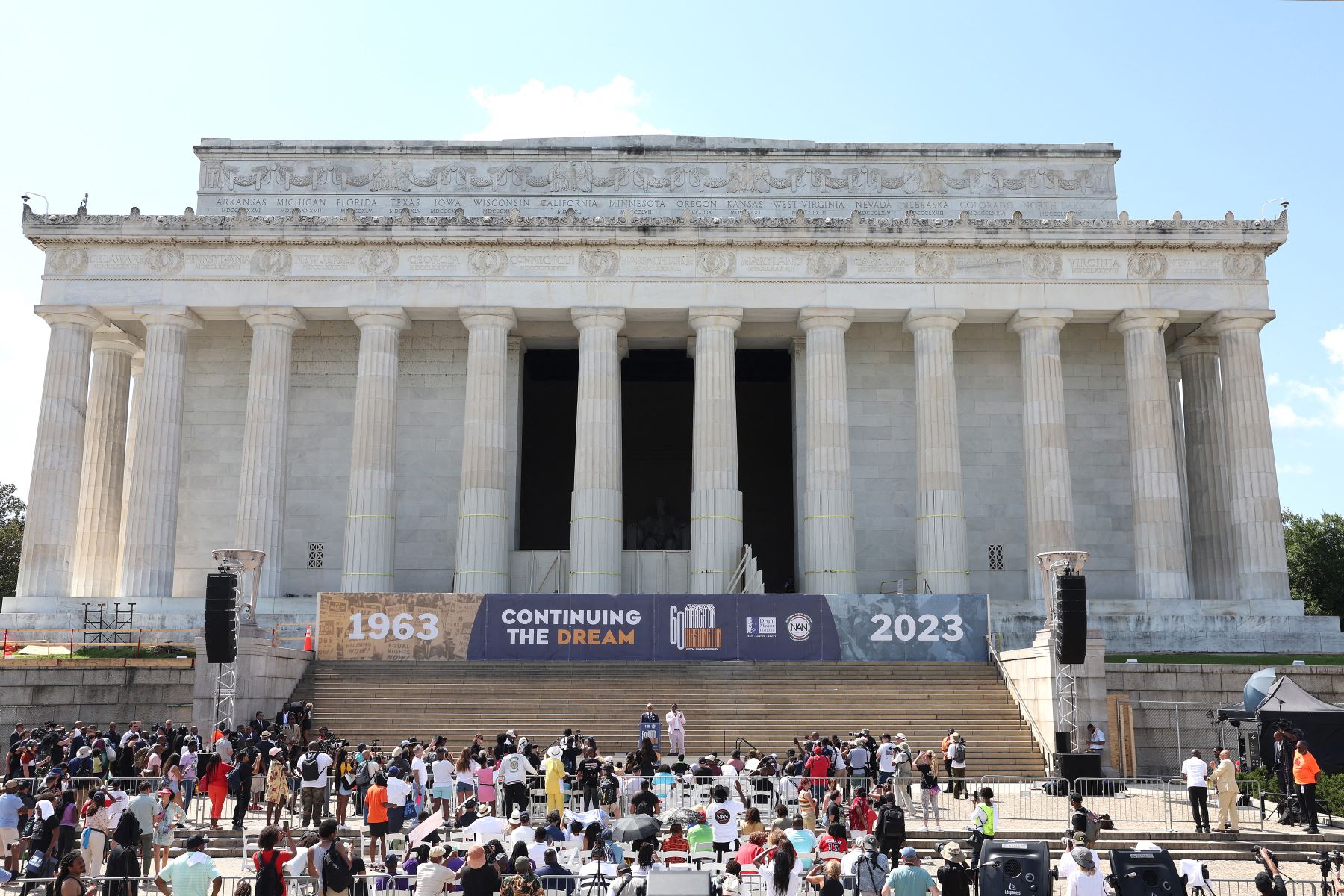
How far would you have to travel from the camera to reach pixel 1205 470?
48.1 meters

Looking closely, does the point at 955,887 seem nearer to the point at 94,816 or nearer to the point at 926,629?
the point at 94,816

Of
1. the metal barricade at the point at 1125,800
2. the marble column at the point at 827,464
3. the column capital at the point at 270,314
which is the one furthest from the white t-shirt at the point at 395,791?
the column capital at the point at 270,314

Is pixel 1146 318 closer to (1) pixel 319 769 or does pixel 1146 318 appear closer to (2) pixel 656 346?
(2) pixel 656 346

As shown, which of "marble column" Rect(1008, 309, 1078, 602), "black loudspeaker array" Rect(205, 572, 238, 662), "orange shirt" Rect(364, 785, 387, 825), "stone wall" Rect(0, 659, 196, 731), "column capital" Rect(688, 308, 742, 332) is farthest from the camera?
"column capital" Rect(688, 308, 742, 332)

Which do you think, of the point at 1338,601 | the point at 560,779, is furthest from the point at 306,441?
the point at 1338,601

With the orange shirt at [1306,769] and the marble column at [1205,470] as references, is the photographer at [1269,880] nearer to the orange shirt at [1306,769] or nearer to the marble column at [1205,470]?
the orange shirt at [1306,769]

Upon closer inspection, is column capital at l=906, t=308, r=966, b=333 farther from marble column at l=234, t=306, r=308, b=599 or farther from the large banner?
marble column at l=234, t=306, r=308, b=599

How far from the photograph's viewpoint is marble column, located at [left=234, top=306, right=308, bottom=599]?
43.8 metres

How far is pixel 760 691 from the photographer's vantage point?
33.3 metres

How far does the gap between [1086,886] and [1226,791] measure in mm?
10690

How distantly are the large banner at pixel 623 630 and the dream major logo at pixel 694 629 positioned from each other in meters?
0.02

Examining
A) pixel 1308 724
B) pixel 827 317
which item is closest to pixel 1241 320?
A: pixel 827 317

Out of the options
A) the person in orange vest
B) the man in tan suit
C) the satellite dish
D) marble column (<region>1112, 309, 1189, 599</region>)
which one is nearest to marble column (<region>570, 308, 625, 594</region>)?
marble column (<region>1112, 309, 1189, 599</region>)

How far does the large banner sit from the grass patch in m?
5.45
